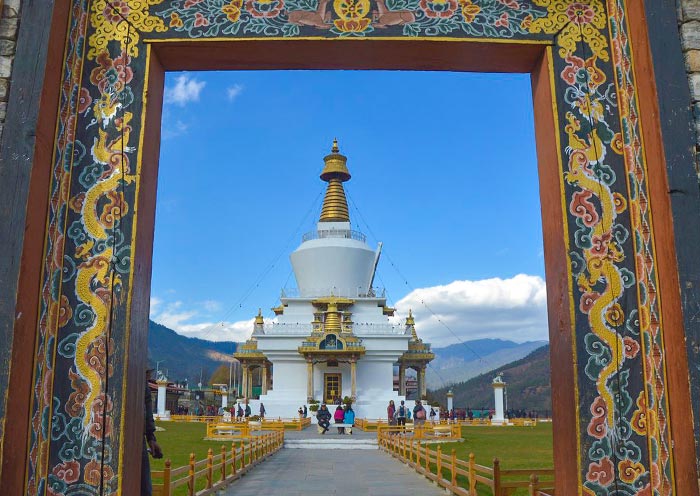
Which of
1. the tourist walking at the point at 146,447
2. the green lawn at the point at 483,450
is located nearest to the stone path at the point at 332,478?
the green lawn at the point at 483,450

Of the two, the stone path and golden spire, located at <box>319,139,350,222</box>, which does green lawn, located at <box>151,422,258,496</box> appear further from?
golden spire, located at <box>319,139,350,222</box>

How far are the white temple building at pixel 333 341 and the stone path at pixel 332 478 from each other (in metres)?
17.3

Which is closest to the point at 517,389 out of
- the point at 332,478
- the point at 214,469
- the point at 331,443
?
the point at 331,443

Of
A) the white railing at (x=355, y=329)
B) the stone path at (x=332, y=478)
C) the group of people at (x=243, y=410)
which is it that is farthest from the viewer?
the white railing at (x=355, y=329)

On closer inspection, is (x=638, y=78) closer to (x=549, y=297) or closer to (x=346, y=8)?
(x=549, y=297)

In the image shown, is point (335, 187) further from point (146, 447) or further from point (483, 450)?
point (146, 447)

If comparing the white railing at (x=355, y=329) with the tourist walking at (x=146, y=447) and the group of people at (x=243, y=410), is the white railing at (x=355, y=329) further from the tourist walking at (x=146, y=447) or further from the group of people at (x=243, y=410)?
the tourist walking at (x=146, y=447)

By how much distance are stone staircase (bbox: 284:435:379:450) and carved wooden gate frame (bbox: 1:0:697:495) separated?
1733 centimetres

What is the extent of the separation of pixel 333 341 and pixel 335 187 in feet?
43.2

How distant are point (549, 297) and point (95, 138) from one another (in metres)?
3.79

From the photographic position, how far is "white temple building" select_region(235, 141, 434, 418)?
1407 inches

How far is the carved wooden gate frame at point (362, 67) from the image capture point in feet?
15.8

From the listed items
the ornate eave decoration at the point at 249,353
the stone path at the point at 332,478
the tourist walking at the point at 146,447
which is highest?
the ornate eave decoration at the point at 249,353

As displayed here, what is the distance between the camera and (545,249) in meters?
5.63
